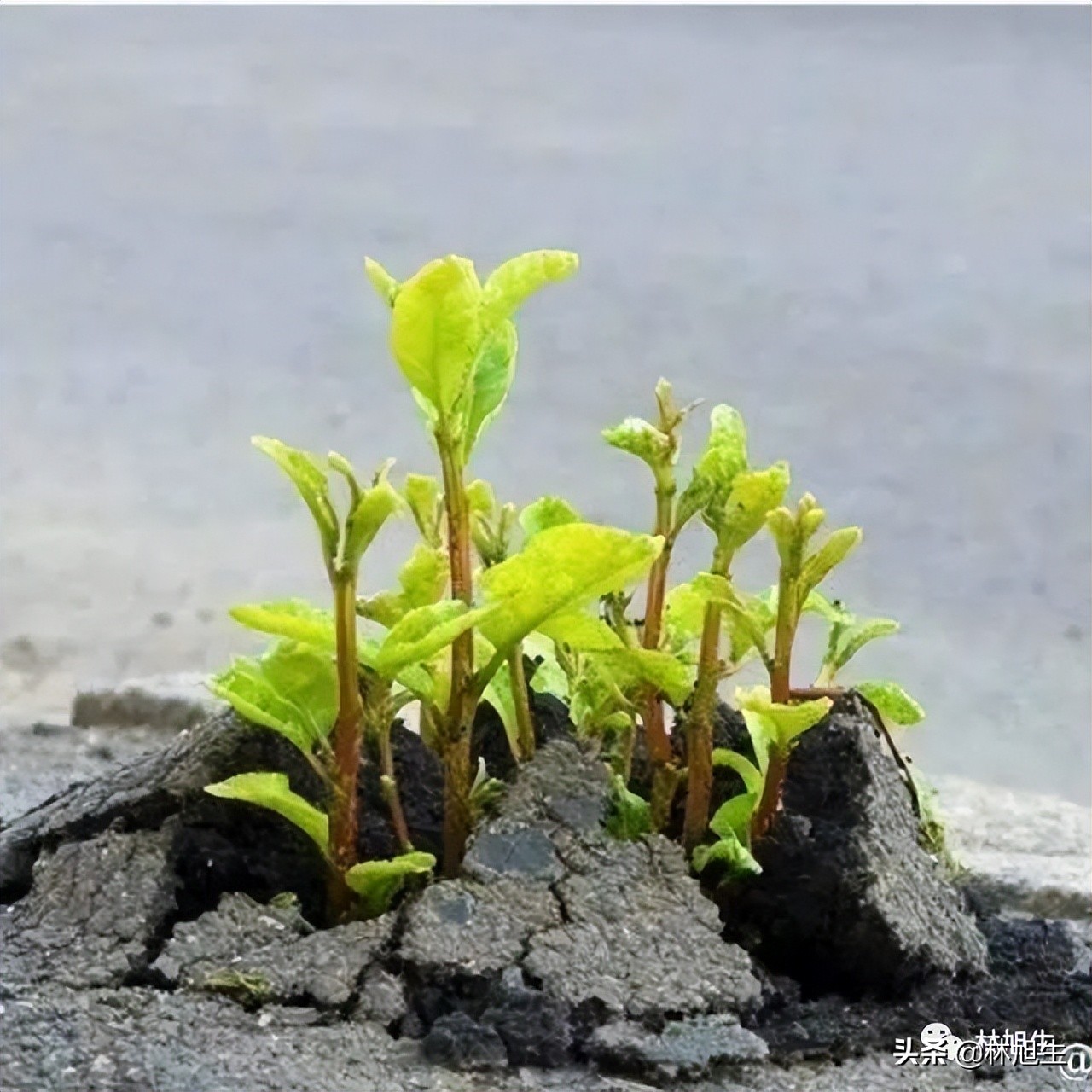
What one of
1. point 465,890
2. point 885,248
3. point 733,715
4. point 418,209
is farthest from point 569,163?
point 465,890

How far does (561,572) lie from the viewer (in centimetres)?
46

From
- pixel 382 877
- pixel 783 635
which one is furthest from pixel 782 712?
pixel 382 877

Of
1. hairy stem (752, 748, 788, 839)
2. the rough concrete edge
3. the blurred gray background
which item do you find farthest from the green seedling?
the blurred gray background

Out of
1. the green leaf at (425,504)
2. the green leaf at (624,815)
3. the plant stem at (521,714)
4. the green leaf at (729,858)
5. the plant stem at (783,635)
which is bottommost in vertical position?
the green leaf at (729,858)

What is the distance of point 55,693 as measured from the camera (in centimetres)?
135

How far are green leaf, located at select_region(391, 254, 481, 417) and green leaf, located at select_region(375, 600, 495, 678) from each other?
0.07 m

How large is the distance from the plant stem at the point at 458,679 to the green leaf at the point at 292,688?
4cm

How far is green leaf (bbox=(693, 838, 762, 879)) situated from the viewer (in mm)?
503

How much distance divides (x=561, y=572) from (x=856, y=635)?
16cm

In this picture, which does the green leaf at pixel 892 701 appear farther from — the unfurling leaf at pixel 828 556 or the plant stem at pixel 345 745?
the plant stem at pixel 345 745

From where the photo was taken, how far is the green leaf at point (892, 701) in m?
0.58

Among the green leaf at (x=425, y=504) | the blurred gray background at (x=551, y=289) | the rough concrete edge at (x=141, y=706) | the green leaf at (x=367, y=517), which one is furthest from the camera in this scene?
the blurred gray background at (x=551, y=289)

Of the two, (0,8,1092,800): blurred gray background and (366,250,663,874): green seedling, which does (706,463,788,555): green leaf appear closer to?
(366,250,663,874): green seedling

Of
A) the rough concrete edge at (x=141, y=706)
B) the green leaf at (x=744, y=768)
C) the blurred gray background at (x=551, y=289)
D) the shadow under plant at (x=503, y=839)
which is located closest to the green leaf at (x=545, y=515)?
the shadow under plant at (x=503, y=839)
